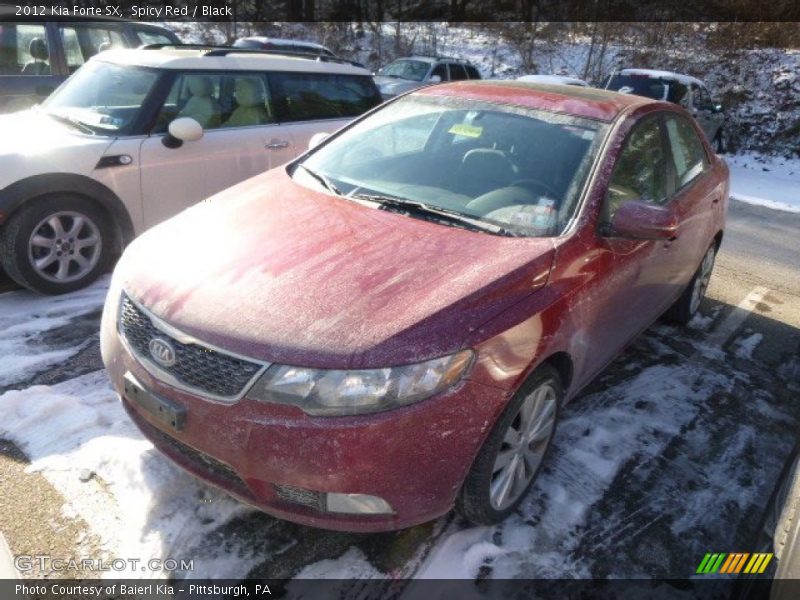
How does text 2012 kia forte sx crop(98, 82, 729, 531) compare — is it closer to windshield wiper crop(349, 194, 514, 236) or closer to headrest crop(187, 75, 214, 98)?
windshield wiper crop(349, 194, 514, 236)

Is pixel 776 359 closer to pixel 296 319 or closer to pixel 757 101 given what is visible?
pixel 296 319

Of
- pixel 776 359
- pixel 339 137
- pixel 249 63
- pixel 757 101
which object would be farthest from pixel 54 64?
pixel 757 101

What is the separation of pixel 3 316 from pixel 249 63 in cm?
270

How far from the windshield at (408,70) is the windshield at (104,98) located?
9587 millimetres

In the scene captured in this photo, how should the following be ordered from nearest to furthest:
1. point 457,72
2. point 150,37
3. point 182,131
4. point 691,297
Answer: point 182,131 < point 691,297 < point 150,37 < point 457,72

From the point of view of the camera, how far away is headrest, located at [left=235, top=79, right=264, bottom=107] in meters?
5.08

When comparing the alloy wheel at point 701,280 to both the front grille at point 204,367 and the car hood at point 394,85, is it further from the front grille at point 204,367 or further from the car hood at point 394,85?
the car hood at point 394,85

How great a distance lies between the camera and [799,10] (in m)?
18.5

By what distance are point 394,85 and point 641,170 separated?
10333 millimetres

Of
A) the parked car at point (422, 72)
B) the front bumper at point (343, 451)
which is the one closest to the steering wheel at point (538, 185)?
the front bumper at point (343, 451)

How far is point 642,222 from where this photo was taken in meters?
2.74

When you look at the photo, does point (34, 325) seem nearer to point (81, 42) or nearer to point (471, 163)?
point (471, 163)

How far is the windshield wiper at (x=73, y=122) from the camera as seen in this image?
445 centimetres

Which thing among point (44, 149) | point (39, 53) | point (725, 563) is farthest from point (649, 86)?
point (725, 563)
